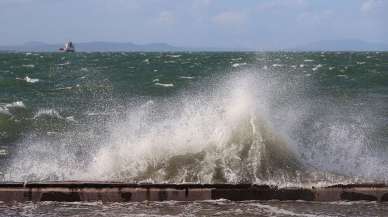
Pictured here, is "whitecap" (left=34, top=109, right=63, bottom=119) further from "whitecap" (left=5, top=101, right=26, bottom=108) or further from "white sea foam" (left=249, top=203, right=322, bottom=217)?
"white sea foam" (left=249, top=203, right=322, bottom=217)

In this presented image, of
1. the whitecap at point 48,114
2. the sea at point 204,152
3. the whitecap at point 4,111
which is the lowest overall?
the whitecap at point 48,114

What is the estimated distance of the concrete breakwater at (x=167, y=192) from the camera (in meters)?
7.34

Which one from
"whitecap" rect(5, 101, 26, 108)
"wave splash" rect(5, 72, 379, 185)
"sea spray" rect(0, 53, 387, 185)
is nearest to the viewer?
"wave splash" rect(5, 72, 379, 185)

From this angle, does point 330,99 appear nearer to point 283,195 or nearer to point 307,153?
point 307,153

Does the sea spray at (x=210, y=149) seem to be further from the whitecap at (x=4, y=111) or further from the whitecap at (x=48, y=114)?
the whitecap at (x=4, y=111)

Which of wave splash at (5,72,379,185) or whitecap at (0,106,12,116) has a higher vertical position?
wave splash at (5,72,379,185)

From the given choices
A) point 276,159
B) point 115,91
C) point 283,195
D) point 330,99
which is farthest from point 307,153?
point 115,91

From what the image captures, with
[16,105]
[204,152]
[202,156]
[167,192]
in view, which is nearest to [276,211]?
[167,192]

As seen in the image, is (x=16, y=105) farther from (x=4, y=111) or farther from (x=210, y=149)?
(x=210, y=149)

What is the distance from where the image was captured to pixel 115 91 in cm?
2653

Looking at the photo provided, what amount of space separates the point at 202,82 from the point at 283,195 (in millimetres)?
23944

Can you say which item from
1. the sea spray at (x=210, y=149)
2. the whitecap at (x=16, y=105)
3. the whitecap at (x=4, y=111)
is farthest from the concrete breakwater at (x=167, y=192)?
the whitecap at (x=16, y=105)

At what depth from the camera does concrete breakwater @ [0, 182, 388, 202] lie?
734 centimetres

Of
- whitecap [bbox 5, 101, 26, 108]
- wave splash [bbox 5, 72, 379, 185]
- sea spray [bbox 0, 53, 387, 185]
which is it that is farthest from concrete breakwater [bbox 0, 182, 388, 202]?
whitecap [bbox 5, 101, 26, 108]
